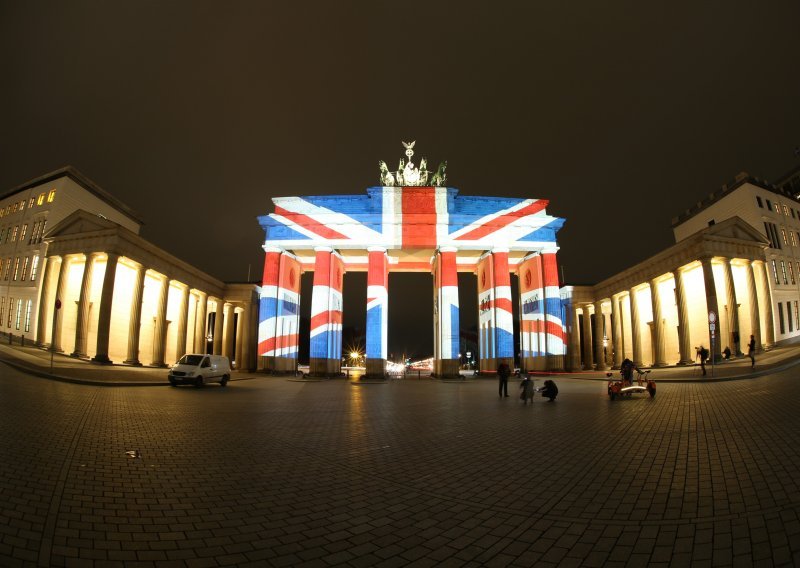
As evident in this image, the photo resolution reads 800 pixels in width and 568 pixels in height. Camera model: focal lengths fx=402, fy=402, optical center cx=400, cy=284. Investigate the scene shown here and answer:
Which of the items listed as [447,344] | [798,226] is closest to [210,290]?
[447,344]

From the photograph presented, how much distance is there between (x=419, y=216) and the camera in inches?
1692

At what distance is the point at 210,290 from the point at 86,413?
43468 millimetres

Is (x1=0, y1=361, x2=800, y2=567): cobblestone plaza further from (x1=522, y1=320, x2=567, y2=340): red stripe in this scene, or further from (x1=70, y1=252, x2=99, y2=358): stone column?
(x1=522, y1=320, x2=567, y2=340): red stripe

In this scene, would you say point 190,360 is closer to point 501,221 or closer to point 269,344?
point 269,344

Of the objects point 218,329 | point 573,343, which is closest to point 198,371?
point 218,329

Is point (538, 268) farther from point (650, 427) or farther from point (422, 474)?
point (422, 474)

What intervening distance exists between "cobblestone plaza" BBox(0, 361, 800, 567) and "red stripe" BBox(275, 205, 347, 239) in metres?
34.4

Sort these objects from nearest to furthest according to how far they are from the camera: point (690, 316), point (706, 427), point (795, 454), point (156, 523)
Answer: point (156, 523)
point (795, 454)
point (706, 427)
point (690, 316)

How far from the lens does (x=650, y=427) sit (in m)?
8.70

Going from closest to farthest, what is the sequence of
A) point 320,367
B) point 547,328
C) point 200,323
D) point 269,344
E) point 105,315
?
point 105,315 < point 320,367 < point 269,344 < point 547,328 < point 200,323

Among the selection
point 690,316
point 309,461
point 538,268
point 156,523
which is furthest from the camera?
point 538,268

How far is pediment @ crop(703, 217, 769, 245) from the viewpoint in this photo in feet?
106

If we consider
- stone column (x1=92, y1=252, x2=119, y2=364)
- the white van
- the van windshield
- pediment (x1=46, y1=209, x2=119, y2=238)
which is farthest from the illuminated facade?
the van windshield

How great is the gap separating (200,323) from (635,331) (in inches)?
2012
